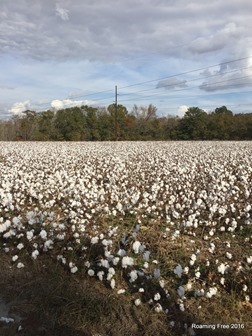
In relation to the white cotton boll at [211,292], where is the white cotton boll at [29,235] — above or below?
above

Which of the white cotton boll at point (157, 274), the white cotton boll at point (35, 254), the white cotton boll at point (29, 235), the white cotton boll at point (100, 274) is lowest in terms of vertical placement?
the white cotton boll at point (100, 274)

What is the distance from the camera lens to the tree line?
5481 centimetres

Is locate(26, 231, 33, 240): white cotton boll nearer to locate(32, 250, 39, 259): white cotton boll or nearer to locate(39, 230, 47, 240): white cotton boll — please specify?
locate(39, 230, 47, 240): white cotton boll

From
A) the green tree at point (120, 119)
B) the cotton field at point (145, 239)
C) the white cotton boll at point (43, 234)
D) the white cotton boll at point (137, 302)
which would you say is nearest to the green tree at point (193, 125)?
the green tree at point (120, 119)

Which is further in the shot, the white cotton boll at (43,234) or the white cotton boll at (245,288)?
the white cotton boll at (43,234)

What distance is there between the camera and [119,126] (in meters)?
61.8

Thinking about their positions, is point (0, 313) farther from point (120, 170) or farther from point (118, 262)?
point (120, 170)

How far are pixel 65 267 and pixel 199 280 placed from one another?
1.85 meters

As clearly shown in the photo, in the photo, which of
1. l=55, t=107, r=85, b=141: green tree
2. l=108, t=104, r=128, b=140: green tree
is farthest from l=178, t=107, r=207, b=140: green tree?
l=55, t=107, r=85, b=141: green tree

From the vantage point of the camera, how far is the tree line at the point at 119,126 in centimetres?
5481

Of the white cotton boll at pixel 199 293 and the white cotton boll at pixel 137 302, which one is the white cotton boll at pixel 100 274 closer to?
the white cotton boll at pixel 137 302

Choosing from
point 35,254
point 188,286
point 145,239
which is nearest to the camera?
point 188,286

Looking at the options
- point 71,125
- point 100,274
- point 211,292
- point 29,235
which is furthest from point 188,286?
point 71,125

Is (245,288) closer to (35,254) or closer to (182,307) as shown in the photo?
(182,307)
